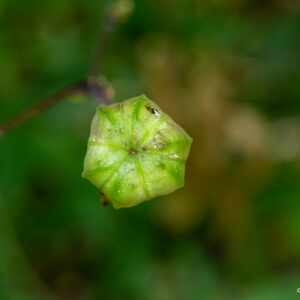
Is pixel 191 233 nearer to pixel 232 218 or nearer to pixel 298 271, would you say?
pixel 232 218

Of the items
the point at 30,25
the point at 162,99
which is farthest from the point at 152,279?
the point at 30,25

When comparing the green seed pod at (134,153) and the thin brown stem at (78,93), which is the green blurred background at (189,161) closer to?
the thin brown stem at (78,93)

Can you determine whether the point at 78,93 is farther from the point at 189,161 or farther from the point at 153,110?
the point at 189,161

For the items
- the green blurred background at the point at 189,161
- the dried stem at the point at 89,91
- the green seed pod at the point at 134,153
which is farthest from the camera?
the green blurred background at the point at 189,161

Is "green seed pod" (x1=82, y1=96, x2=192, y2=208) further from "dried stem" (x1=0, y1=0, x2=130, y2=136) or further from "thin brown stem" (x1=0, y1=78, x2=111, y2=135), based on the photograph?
"thin brown stem" (x1=0, y1=78, x2=111, y2=135)

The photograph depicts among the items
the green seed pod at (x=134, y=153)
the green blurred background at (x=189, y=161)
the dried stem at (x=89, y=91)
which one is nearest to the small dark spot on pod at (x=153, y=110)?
the green seed pod at (x=134, y=153)

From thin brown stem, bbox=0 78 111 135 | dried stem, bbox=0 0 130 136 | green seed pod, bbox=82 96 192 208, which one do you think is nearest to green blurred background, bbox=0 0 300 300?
dried stem, bbox=0 0 130 136

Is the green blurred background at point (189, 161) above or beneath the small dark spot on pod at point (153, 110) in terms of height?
beneath
